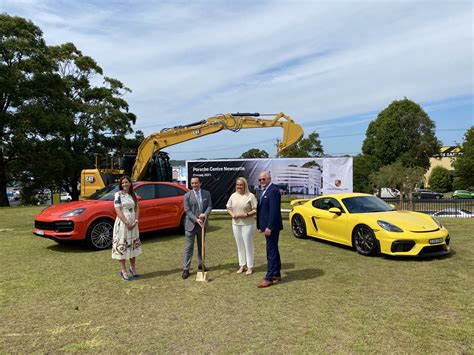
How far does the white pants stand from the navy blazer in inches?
14.7

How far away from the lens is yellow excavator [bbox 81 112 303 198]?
14.6 meters

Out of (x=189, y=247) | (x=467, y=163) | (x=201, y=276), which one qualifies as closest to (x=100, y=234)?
(x=189, y=247)

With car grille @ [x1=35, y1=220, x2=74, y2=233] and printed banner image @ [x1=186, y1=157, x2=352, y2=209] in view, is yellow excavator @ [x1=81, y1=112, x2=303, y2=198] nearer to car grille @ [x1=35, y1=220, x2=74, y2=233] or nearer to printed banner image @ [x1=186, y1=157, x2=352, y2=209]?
printed banner image @ [x1=186, y1=157, x2=352, y2=209]

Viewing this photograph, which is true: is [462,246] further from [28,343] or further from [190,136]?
[190,136]

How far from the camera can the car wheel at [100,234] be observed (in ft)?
27.3

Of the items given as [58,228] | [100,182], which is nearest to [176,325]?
[58,228]

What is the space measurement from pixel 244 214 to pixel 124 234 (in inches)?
77.8

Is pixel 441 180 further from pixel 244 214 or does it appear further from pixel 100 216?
pixel 244 214

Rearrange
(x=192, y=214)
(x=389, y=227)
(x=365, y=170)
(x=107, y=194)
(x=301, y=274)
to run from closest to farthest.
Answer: (x=192, y=214)
(x=301, y=274)
(x=389, y=227)
(x=107, y=194)
(x=365, y=170)

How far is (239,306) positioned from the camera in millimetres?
4695

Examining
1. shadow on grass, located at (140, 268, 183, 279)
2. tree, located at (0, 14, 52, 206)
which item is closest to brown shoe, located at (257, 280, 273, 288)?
shadow on grass, located at (140, 268, 183, 279)

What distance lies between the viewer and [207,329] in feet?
13.2

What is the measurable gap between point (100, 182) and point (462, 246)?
12.6 meters

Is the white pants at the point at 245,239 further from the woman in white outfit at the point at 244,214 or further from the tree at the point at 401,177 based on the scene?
the tree at the point at 401,177
